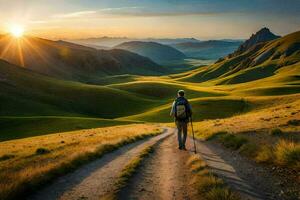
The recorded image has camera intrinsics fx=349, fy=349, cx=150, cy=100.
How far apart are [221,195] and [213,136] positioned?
1880 centimetres

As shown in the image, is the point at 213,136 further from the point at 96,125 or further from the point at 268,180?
the point at 96,125

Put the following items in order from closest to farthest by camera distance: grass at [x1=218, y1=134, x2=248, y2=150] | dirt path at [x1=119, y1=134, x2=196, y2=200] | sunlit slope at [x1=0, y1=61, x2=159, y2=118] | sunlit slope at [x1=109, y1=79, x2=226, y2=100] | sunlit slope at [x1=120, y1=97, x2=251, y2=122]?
1. dirt path at [x1=119, y1=134, x2=196, y2=200]
2. grass at [x1=218, y1=134, x2=248, y2=150]
3. sunlit slope at [x1=120, y1=97, x2=251, y2=122]
4. sunlit slope at [x1=0, y1=61, x2=159, y2=118]
5. sunlit slope at [x1=109, y1=79, x2=226, y2=100]

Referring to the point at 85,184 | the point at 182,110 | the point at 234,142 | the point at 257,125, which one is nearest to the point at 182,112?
the point at 182,110

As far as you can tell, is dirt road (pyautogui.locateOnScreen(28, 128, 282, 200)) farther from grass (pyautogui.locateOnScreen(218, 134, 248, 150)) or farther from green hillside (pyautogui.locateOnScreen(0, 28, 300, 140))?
green hillside (pyautogui.locateOnScreen(0, 28, 300, 140))

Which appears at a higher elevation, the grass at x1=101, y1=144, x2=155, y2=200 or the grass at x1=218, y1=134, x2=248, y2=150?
the grass at x1=218, y1=134, x2=248, y2=150

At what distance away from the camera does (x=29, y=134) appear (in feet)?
205

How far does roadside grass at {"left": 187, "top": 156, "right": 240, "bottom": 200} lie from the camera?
9.39 m

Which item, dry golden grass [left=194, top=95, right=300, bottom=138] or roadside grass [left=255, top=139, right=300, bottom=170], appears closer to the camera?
roadside grass [left=255, top=139, right=300, bottom=170]

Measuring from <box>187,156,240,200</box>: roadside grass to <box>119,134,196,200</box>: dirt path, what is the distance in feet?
0.88

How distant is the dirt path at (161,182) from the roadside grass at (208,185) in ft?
0.88

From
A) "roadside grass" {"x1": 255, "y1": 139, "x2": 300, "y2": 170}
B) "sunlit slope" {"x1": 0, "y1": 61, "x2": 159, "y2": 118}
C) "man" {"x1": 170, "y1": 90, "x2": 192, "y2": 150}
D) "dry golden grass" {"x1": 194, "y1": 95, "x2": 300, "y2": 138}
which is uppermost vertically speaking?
"sunlit slope" {"x1": 0, "y1": 61, "x2": 159, "y2": 118}

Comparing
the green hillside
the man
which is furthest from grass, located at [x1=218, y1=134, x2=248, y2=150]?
the green hillside

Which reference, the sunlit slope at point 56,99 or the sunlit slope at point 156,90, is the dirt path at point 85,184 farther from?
the sunlit slope at point 156,90

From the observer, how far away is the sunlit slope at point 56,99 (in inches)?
4055
